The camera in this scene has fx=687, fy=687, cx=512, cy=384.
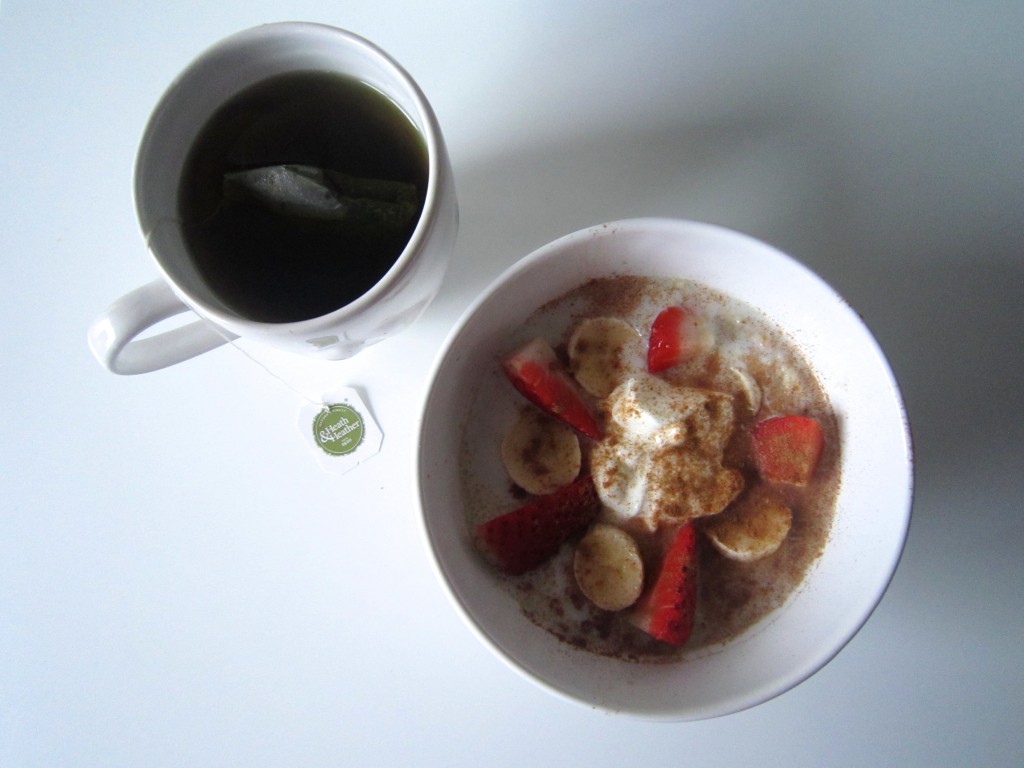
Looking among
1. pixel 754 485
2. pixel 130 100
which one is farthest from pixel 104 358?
pixel 754 485

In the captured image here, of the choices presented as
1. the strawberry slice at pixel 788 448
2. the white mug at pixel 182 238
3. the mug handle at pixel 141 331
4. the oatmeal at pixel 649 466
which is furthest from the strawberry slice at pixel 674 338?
the mug handle at pixel 141 331

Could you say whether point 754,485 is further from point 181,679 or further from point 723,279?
point 181,679

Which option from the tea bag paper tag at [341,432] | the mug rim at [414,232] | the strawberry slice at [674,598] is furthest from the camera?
the tea bag paper tag at [341,432]

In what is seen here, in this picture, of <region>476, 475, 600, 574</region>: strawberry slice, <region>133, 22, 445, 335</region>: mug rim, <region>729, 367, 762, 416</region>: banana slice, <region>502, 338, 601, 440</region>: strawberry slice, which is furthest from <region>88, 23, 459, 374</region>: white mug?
<region>729, 367, 762, 416</region>: banana slice

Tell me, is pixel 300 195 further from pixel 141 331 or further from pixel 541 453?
pixel 541 453

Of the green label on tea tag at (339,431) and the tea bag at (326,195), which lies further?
the green label on tea tag at (339,431)

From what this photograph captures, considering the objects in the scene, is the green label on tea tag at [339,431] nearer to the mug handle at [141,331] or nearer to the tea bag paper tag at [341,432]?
the tea bag paper tag at [341,432]

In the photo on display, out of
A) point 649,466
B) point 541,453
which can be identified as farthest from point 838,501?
point 541,453
